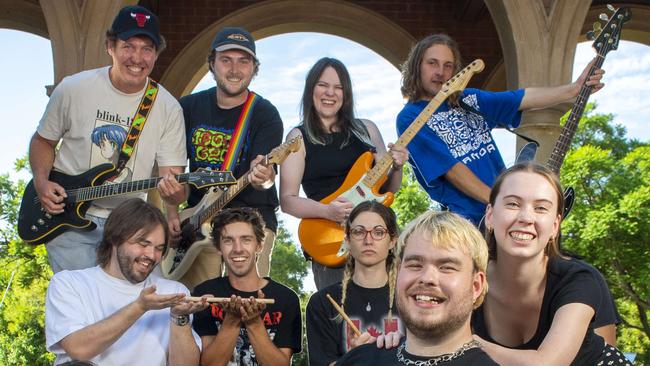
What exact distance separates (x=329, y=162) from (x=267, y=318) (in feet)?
3.08

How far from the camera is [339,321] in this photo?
4.22 m

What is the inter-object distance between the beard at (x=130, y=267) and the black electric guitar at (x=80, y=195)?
0.58m

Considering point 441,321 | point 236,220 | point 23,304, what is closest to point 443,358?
point 441,321

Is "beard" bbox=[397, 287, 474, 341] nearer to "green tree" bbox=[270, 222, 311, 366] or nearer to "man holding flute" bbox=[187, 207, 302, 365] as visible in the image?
"man holding flute" bbox=[187, 207, 302, 365]

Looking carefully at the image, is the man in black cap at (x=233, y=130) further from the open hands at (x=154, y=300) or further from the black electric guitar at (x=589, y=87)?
the black electric guitar at (x=589, y=87)

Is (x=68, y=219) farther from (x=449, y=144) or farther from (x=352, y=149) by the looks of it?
Result: (x=449, y=144)

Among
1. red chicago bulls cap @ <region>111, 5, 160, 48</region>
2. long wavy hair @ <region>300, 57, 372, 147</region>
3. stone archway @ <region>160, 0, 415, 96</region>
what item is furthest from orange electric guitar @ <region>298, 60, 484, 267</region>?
stone archway @ <region>160, 0, 415, 96</region>

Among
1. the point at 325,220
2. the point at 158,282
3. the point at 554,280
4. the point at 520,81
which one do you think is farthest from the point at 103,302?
the point at 520,81

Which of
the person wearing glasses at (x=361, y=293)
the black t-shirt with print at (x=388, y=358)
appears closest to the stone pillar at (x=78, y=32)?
the person wearing glasses at (x=361, y=293)

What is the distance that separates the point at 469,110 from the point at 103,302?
203 cm

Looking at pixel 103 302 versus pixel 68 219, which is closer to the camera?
pixel 103 302

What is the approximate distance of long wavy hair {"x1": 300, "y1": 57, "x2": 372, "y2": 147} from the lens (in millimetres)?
5066

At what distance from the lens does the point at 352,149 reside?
5.04 meters

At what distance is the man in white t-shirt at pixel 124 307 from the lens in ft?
12.8
